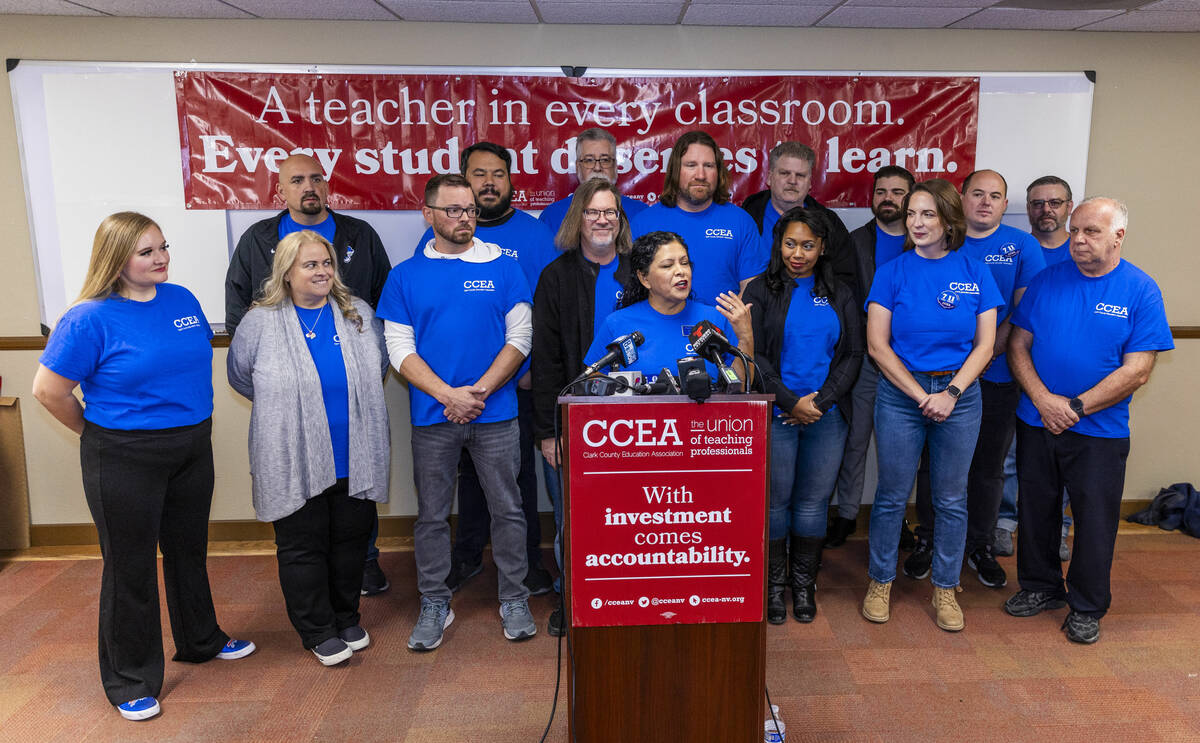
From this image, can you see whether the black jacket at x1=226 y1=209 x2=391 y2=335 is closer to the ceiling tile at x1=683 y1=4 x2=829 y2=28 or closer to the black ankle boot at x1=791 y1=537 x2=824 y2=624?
the ceiling tile at x1=683 y1=4 x2=829 y2=28

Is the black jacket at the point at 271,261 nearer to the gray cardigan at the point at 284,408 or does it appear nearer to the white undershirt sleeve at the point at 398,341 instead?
the white undershirt sleeve at the point at 398,341

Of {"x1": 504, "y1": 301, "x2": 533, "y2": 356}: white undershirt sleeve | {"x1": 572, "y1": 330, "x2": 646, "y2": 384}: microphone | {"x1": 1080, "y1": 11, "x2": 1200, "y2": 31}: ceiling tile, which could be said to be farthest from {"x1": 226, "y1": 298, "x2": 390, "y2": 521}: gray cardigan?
{"x1": 1080, "y1": 11, "x2": 1200, "y2": 31}: ceiling tile

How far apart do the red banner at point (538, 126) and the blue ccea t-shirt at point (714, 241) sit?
916mm

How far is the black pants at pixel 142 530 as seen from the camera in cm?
257

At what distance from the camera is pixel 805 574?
335 centimetres

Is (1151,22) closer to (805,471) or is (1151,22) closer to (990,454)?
(990,454)

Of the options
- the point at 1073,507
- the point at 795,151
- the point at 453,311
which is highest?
the point at 795,151

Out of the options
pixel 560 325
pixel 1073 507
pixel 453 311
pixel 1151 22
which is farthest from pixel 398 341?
pixel 1151 22

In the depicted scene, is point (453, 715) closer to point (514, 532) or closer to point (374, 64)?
point (514, 532)

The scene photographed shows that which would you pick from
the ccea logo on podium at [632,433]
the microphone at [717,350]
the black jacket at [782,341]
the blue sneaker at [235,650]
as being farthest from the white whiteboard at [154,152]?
the ccea logo on podium at [632,433]

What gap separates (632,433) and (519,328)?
4.21 feet

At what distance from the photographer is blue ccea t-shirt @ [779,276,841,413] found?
3.07m

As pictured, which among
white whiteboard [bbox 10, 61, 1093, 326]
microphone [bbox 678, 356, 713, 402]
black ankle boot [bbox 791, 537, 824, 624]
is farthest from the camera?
white whiteboard [bbox 10, 61, 1093, 326]

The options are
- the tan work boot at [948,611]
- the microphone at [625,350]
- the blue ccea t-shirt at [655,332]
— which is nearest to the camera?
the microphone at [625,350]
